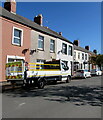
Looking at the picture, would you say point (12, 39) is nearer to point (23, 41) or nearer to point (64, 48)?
point (23, 41)

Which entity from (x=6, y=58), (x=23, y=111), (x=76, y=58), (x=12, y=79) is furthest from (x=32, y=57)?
(x=76, y=58)

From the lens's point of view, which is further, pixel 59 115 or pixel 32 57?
pixel 32 57

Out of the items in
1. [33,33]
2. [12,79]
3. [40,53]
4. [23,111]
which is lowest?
[23,111]

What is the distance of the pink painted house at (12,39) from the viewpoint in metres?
15.1

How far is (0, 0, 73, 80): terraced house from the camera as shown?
50.7ft

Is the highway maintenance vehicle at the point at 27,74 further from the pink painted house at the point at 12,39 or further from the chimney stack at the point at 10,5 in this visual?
the chimney stack at the point at 10,5

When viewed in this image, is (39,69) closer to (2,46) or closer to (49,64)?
(49,64)

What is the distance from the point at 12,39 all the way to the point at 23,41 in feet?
5.36

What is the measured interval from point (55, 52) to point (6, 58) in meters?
9.87

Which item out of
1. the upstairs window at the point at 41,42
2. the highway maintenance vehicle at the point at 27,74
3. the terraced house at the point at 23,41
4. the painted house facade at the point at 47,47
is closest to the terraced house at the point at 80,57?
the painted house facade at the point at 47,47

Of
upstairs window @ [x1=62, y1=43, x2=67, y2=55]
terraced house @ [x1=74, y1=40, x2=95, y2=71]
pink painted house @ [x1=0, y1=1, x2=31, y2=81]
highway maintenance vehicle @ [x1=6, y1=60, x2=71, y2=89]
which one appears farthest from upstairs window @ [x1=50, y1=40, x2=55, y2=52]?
terraced house @ [x1=74, y1=40, x2=95, y2=71]

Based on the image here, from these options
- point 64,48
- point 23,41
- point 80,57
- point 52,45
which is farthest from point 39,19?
point 80,57

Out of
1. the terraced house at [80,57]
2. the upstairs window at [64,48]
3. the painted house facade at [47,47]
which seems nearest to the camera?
the painted house facade at [47,47]

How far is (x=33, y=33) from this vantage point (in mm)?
19203
